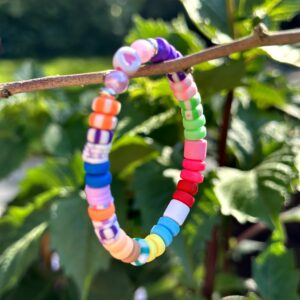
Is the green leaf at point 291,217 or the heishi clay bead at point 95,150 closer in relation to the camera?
the heishi clay bead at point 95,150

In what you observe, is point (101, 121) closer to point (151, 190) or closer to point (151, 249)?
point (151, 249)

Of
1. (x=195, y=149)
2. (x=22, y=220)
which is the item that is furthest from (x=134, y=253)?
(x=22, y=220)

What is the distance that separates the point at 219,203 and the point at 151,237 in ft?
0.75

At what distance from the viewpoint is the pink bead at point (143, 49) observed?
0.46m

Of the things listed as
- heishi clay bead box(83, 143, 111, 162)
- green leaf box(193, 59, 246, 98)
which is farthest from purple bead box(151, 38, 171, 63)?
green leaf box(193, 59, 246, 98)

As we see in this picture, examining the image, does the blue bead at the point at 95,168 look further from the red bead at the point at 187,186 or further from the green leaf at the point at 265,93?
the green leaf at the point at 265,93

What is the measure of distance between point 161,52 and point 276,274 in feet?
1.20

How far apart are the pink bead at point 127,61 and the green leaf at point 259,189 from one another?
23 centimetres

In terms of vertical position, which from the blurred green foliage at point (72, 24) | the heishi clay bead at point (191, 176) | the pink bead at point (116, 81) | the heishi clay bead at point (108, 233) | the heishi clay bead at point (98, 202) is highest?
the pink bead at point (116, 81)

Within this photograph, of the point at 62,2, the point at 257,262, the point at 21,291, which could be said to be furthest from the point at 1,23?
the point at 257,262

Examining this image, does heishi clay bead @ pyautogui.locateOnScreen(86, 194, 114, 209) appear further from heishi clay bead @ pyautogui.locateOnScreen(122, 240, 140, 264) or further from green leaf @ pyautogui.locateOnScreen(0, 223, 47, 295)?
green leaf @ pyautogui.locateOnScreen(0, 223, 47, 295)

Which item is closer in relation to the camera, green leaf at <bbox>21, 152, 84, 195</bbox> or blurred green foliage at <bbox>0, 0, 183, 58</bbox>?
green leaf at <bbox>21, 152, 84, 195</bbox>

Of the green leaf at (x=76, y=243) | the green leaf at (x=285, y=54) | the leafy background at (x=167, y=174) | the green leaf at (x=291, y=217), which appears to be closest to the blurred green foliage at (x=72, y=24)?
the leafy background at (x=167, y=174)

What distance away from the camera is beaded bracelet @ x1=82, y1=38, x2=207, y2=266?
42 cm
